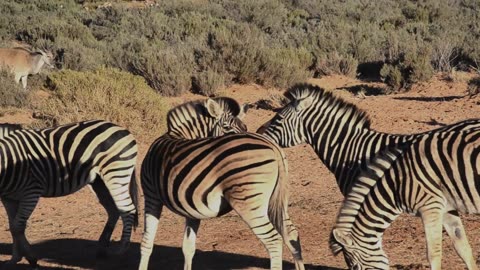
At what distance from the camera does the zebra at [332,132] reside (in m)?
7.25

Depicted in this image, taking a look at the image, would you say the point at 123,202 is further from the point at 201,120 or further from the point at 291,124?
the point at 291,124

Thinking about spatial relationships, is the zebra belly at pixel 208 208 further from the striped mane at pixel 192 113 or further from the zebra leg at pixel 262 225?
the striped mane at pixel 192 113

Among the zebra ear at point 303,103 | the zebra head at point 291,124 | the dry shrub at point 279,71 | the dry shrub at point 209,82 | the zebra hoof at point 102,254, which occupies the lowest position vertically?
the zebra hoof at point 102,254

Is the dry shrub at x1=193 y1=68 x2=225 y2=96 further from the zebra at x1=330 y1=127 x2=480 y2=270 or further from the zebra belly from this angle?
the zebra at x1=330 y1=127 x2=480 y2=270

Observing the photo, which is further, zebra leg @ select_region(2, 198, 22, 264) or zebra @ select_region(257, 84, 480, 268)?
zebra leg @ select_region(2, 198, 22, 264)

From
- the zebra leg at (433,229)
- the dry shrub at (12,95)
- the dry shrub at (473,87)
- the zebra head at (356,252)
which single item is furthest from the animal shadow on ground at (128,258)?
the dry shrub at (473,87)

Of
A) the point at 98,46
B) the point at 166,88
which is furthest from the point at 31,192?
the point at 98,46

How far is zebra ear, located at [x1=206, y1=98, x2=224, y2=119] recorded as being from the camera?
7188 mm

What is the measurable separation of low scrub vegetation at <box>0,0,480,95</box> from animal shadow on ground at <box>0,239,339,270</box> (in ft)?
32.9

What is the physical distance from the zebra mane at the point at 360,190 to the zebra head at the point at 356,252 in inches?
0.5

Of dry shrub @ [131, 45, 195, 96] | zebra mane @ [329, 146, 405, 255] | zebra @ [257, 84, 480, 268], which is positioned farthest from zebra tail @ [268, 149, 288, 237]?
dry shrub @ [131, 45, 195, 96]

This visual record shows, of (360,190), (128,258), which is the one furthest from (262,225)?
(128,258)

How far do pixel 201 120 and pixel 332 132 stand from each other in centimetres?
132

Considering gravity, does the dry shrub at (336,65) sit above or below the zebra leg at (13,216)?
above
